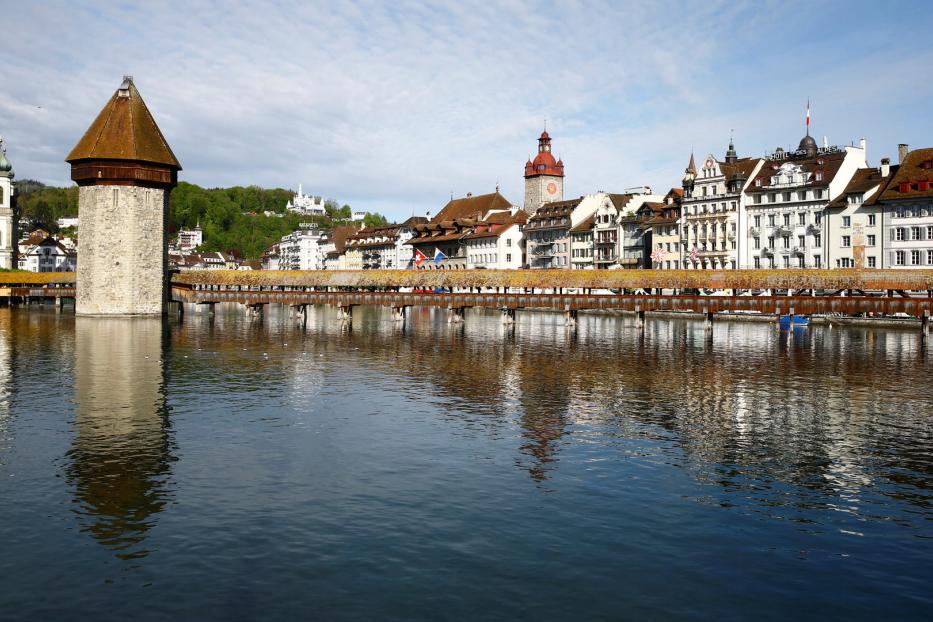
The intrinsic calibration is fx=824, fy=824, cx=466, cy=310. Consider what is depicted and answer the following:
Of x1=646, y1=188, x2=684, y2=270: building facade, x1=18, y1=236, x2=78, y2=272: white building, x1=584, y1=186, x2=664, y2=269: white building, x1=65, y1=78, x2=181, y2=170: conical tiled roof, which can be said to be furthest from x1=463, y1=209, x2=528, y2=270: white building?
x1=18, y1=236, x2=78, y2=272: white building

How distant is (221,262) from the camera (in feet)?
645

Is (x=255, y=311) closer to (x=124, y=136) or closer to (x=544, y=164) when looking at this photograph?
(x=124, y=136)

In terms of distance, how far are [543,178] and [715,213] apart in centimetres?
3781

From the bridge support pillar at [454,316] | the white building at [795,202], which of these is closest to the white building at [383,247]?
the bridge support pillar at [454,316]

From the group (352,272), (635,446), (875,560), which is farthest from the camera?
(352,272)

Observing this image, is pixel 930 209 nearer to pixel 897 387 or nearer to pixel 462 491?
pixel 897 387

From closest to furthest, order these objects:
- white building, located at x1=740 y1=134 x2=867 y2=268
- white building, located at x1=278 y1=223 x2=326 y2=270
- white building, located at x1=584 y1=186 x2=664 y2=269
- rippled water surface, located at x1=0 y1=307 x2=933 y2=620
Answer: rippled water surface, located at x1=0 y1=307 x2=933 y2=620 < white building, located at x1=740 y1=134 x2=867 y2=268 < white building, located at x1=584 y1=186 x2=664 y2=269 < white building, located at x1=278 y1=223 x2=326 y2=270

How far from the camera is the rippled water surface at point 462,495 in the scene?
11867mm

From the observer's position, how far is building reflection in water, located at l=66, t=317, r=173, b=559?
582 inches

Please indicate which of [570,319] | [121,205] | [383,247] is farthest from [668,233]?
[383,247]

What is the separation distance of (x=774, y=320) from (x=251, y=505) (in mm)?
63309

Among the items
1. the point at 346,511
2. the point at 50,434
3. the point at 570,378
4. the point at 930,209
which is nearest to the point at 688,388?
the point at 570,378

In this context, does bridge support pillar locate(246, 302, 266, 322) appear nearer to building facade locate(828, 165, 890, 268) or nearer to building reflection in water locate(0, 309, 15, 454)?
building reflection in water locate(0, 309, 15, 454)

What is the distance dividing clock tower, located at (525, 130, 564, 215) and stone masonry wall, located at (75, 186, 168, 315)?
65692 mm
